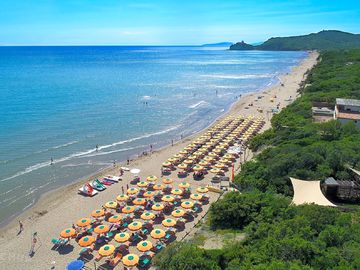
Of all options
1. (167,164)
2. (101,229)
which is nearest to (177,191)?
(167,164)

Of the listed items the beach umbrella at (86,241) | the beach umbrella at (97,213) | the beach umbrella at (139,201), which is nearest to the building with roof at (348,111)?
the beach umbrella at (139,201)

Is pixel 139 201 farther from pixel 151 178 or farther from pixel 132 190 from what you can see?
pixel 151 178

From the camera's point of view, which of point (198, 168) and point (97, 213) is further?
point (198, 168)

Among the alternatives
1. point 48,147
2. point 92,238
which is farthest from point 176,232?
point 48,147

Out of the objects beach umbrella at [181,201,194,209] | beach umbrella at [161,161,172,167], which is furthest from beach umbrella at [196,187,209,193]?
beach umbrella at [161,161,172,167]

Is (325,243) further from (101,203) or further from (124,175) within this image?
(124,175)
